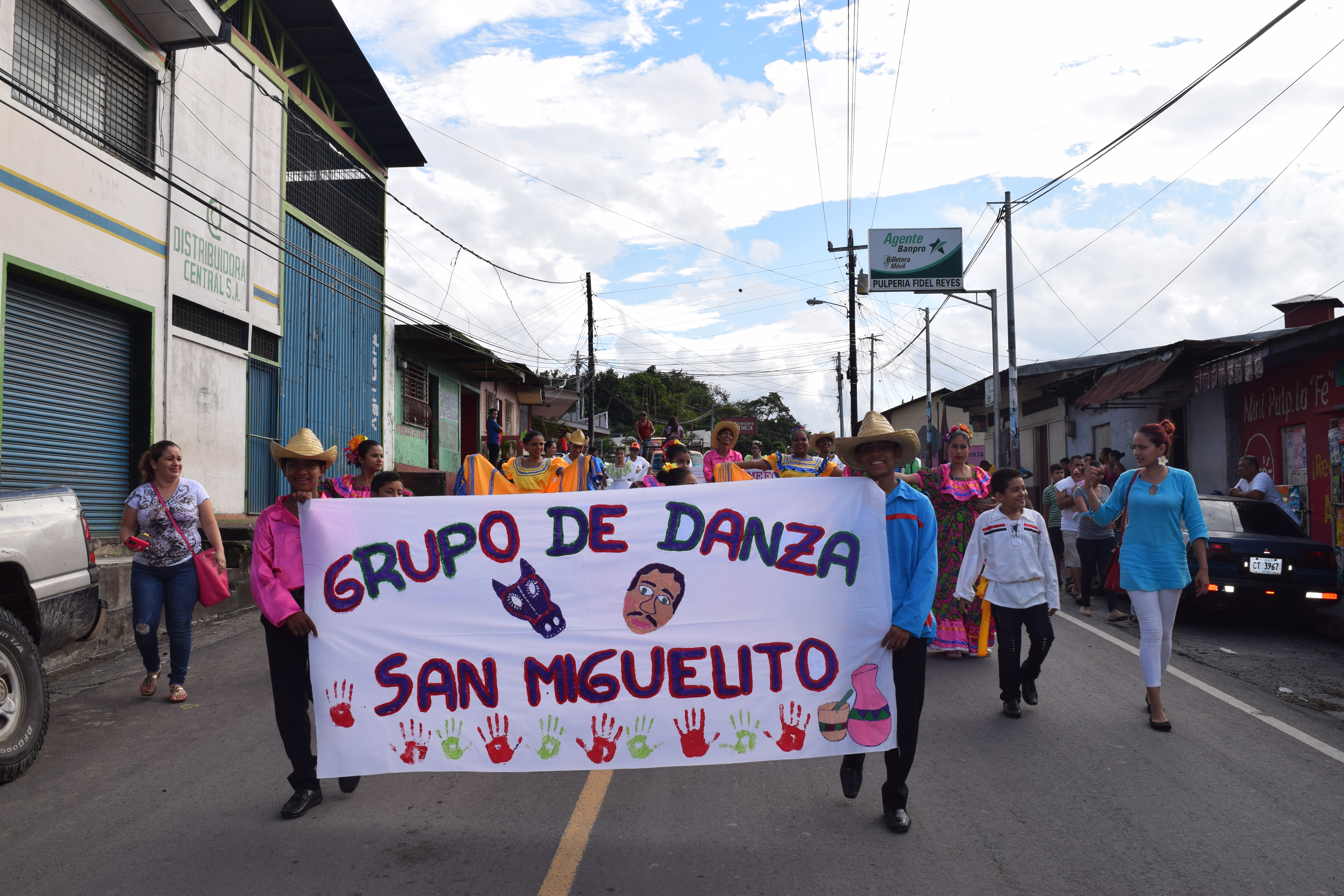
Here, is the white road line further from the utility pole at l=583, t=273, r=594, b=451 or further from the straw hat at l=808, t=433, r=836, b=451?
the utility pole at l=583, t=273, r=594, b=451

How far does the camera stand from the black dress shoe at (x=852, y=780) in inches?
168

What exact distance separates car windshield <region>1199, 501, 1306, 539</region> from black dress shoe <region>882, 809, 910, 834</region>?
786cm

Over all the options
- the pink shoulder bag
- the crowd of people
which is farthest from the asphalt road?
the pink shoulder bag

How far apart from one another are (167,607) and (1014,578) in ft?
19.3

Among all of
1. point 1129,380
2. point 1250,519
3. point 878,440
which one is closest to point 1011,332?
point 1129,380

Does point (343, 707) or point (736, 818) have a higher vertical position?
point (343, 707)

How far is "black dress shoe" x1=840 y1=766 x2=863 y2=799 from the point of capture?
14.0 feet

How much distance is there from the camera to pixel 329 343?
1923 centimetres

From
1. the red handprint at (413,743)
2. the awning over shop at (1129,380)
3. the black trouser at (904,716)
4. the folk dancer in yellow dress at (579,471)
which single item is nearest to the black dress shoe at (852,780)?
the black trouser at (904,716)

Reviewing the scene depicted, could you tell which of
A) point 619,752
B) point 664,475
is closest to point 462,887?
point 619,752

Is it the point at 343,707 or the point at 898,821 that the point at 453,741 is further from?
the point at 898,821

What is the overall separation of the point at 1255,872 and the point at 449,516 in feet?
12.1

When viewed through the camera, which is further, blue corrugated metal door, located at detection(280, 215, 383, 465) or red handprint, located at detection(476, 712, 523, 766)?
blue corrugated metal door, located at detection(280, 215, 383, 465)

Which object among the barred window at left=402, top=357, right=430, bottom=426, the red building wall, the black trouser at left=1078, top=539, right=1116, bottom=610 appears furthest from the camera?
the barred window at left=402, top=357, right=430, bottom=426
